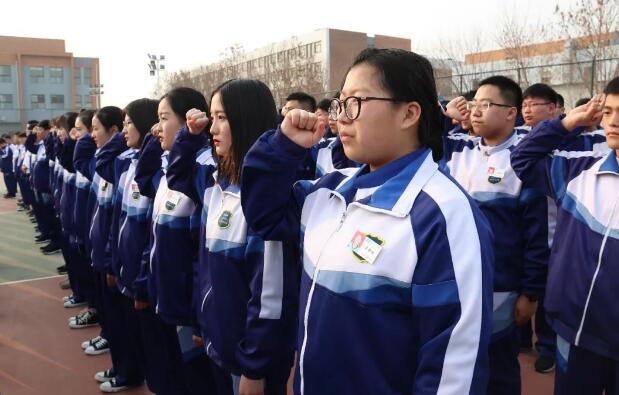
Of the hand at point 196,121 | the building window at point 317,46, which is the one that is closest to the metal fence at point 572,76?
the hand at point 196,121

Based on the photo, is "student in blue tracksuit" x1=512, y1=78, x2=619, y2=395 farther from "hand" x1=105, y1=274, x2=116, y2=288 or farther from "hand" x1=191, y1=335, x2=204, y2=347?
"hand" x1=105, y1=274, x2=116, y2=288

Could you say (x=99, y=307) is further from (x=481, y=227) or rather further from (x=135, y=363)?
(x=481, y=227)

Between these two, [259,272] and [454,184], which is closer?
[454,184]

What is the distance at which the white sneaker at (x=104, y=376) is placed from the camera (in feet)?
13.8

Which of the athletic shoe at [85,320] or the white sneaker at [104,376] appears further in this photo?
the athletic shoe at [85,320]

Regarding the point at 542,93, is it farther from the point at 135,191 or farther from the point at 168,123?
the point at 135,191

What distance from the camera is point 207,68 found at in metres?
35.6

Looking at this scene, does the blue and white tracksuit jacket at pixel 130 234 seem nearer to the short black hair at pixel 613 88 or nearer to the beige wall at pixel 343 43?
the short black hair at pixel 613 88

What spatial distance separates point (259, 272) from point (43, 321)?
453 centimetres

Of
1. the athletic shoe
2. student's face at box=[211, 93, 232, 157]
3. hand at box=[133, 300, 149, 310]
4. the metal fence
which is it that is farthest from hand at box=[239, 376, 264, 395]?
the metal fence

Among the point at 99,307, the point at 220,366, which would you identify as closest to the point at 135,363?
the point at 99,307

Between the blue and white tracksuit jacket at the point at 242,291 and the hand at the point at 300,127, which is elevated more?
the hand at the point at 300,127

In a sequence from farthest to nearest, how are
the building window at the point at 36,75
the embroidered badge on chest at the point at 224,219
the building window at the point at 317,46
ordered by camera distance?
1. the building window at the point at 36,75
2. the building window at the point at 317,46
3. the embroidered badge on chest at the point at 224,219

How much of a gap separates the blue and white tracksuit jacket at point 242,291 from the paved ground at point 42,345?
6.85 ft
